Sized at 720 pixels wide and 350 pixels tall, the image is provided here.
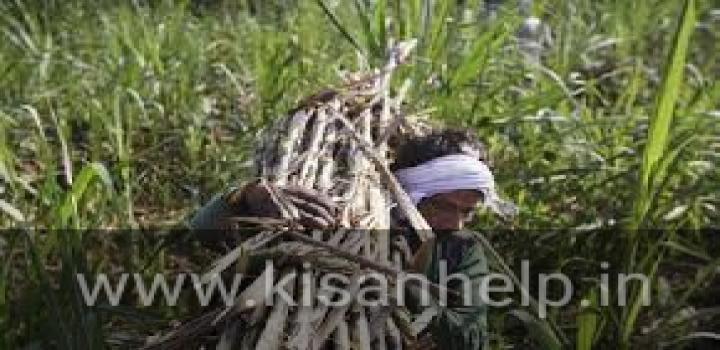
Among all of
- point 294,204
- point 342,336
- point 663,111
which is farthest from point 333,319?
point 663,111

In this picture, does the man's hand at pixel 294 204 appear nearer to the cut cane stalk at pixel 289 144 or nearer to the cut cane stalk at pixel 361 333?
the cut cane stalk at pixel 289 144

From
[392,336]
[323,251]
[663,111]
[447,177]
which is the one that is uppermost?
[663,111]

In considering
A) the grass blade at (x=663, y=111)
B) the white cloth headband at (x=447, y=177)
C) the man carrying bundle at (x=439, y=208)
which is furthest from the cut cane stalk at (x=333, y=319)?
the grass blade at (x=663, y=111)

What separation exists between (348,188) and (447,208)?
31 cm

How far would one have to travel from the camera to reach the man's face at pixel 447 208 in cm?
193

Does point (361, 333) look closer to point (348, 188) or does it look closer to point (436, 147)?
point (348, 188)

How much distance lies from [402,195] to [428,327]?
1.12 feet

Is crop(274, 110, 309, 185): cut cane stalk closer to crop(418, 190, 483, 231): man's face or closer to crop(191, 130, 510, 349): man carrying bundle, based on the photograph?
crop(191, 130, 510, 349): man carrying bundle

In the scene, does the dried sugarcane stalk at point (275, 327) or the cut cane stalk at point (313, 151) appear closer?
the dried sugarcane stalk at point (275, 327)

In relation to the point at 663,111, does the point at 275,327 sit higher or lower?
lower

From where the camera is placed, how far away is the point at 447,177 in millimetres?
1923

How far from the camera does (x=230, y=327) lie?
1.22 meters

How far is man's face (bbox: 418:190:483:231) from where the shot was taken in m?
1.93

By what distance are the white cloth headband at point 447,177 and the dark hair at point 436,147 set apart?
3cm
